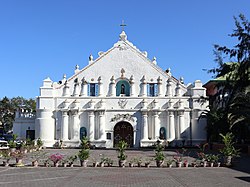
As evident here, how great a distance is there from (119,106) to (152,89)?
439 cm

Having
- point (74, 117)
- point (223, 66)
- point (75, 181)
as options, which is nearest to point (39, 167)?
point (75, 181)

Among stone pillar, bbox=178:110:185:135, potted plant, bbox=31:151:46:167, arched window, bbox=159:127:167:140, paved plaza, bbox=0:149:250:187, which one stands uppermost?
stone pillar, bbox=178:110:185:135

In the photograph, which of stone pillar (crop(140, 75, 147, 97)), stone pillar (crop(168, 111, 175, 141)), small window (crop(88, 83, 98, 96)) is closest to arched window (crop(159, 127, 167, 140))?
stone pillar (crop(168, 111, 175, 141))

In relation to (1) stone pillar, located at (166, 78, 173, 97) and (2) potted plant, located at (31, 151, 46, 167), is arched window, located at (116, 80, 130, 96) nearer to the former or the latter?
(1) stone pillar, located at (166, 78, 173, 97)

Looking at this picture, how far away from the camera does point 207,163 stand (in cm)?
2022

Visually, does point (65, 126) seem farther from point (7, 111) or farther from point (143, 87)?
point (7, 111)

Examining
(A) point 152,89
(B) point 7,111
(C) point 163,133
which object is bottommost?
(C) point 163,133

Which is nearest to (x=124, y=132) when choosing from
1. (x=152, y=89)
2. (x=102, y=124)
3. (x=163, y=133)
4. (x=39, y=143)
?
(x=102, y=124)

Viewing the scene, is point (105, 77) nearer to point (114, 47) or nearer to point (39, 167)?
point (114, 47)

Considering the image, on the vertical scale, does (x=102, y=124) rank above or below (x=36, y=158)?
above

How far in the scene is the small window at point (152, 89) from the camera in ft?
134

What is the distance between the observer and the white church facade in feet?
129

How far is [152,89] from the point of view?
41188 mm

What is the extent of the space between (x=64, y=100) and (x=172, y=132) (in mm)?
12463
